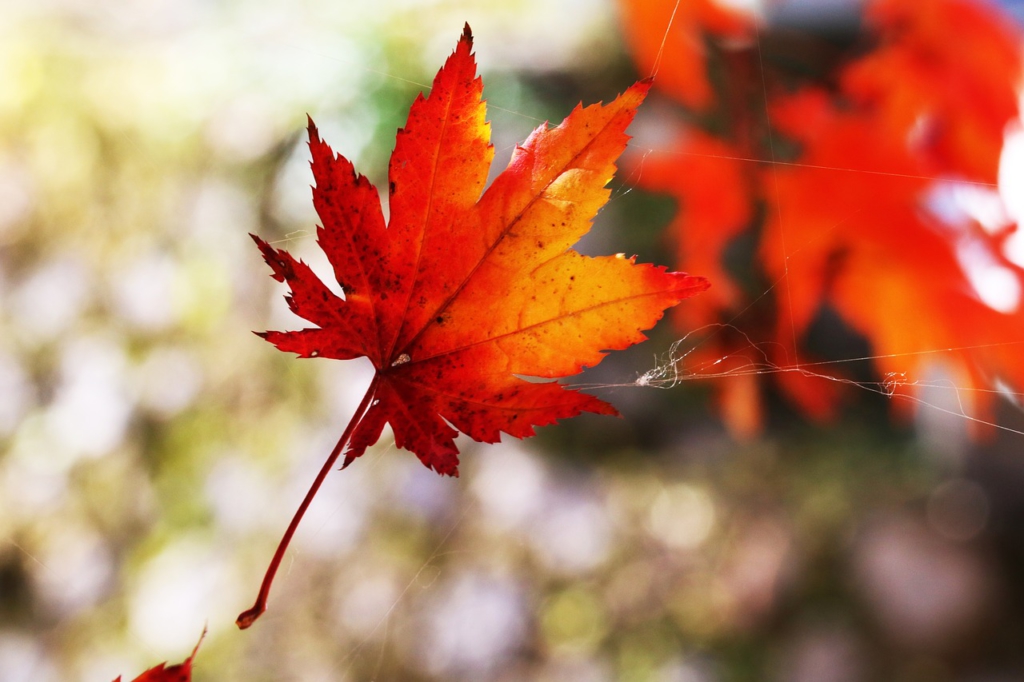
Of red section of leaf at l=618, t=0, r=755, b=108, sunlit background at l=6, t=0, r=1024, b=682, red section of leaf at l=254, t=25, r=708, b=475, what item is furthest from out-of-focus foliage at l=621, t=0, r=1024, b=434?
red section of leaf at l=254, t=25, r=708, b=475

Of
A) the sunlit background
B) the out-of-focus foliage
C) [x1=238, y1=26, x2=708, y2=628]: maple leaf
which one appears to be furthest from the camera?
the sunlit background

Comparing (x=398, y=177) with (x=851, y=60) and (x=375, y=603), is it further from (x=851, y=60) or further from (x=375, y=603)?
(x=375, y=603)

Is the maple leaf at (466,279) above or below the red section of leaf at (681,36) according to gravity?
above

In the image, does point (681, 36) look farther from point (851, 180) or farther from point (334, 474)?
point (334, 474)

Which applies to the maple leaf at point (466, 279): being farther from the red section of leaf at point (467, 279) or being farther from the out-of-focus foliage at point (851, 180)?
the out-of-focus foliage at point (851, 180)

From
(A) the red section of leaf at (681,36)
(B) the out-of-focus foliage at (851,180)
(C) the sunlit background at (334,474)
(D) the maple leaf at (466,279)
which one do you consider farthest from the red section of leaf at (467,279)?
(C) the sunlit background at (334,474)

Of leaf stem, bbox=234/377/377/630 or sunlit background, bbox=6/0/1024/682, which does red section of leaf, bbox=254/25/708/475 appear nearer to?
leaf stem, bbox=234/377/377/630

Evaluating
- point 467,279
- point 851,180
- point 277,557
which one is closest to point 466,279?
point 467,279

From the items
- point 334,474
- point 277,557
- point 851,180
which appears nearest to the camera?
point 277,557
